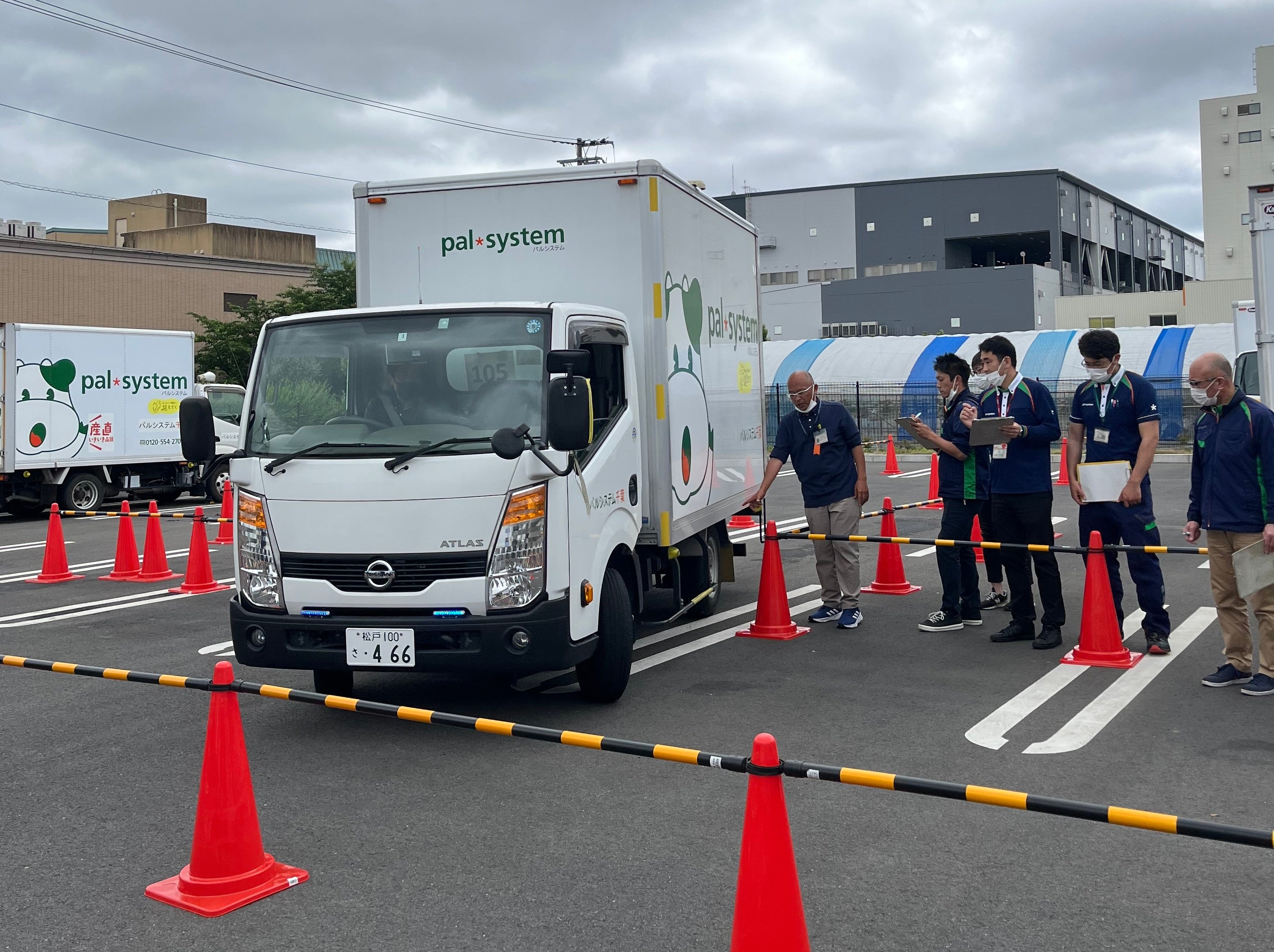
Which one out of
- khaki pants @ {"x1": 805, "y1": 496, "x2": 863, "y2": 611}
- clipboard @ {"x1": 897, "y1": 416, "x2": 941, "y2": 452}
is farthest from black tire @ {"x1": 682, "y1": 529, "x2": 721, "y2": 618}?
clipboard @ {"x1": 897, "y1": 416, "x2": 941, "y2": 452}

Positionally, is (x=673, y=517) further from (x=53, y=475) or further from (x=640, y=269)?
(x=53, y=475)

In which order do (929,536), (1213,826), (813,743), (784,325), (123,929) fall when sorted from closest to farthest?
(1213,826) → (123,929) → (813,743) → (929,536) → (784,325)

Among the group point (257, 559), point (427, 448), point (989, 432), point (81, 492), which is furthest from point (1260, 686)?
point (81, 492)

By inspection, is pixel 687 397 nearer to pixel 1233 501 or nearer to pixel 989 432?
pixel 989 432

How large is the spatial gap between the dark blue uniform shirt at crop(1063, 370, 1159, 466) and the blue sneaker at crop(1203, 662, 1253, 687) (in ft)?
4.97

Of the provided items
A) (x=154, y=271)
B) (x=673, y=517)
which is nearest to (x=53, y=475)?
(x=673, y=517)

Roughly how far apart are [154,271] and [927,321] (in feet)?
135

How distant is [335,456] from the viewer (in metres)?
6.47

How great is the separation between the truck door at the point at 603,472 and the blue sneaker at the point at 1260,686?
3.78 meters

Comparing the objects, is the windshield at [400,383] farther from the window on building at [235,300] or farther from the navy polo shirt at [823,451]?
the window on building at [235,300]

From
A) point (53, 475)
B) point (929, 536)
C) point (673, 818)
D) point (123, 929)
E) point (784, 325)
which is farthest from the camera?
point (784, 325)

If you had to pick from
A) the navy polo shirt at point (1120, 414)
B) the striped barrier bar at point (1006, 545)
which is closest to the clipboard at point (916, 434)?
the striped barrier bar at point (1006, 545)

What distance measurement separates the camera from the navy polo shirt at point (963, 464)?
9297 millimetres

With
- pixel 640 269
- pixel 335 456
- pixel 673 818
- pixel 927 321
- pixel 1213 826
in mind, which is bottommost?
pixel 673 818
